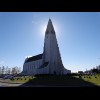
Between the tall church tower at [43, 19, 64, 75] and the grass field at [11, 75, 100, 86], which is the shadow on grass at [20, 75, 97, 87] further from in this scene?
the tall church tower at [43, 19, 64, 75]

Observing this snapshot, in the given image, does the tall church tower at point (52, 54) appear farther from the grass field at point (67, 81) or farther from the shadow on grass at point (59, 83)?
the shadow on grass at point (59, 83)

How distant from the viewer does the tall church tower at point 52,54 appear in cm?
7988

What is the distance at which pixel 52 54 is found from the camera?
80.6 meters

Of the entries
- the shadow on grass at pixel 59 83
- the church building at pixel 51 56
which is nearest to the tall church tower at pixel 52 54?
the church building at pixel 51 56

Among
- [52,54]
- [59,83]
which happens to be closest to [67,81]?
[59,83]

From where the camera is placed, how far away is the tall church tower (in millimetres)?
79875

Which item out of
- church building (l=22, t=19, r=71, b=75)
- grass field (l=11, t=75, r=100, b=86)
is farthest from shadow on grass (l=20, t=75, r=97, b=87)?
church building (l=22, t=19, r=71, b=75)

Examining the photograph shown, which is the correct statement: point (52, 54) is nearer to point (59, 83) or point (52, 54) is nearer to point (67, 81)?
point (67, 81)
